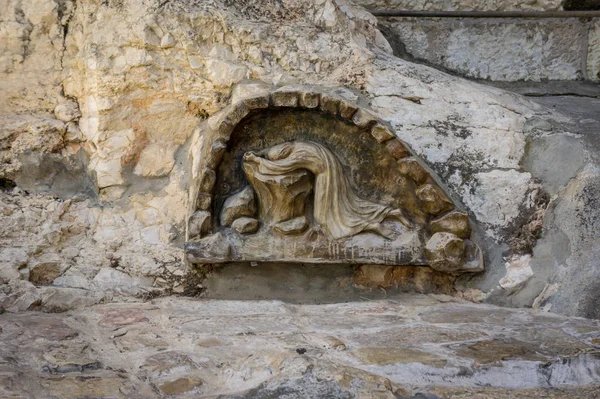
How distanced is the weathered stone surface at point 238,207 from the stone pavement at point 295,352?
0.36 metres

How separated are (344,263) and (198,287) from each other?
0.61 metres

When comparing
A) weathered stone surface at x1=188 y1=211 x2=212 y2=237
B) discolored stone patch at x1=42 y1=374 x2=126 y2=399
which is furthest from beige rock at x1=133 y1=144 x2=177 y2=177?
discolored stone patch at x1=42 y1=374 x2=126 y2=399

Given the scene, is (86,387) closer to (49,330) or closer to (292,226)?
(49,330)

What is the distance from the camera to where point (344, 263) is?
2965 mm

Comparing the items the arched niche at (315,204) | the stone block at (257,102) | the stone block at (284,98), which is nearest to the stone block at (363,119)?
the arched niche at (315,204)

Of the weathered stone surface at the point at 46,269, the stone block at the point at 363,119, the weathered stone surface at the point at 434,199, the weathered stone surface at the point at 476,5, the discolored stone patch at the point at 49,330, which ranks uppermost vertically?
the weathered stone surface at the point at 476,5

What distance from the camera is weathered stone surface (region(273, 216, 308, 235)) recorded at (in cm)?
291

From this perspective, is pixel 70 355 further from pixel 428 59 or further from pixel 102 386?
pixel 428 59

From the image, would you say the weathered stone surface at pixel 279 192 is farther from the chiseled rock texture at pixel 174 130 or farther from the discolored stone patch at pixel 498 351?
the discolored stone patch at pixel 498 351

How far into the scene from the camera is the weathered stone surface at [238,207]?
2.94 meters

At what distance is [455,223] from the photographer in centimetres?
292

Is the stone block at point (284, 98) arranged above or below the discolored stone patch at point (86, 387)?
above

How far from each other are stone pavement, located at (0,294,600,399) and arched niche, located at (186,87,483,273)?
0.23 meters

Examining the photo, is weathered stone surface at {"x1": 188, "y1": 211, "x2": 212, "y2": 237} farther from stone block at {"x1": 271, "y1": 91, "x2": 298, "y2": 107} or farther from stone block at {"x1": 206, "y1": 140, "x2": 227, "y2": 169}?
stone block at {"x1": 271, "y1": 91, "x2": 298, "y2": 107}
